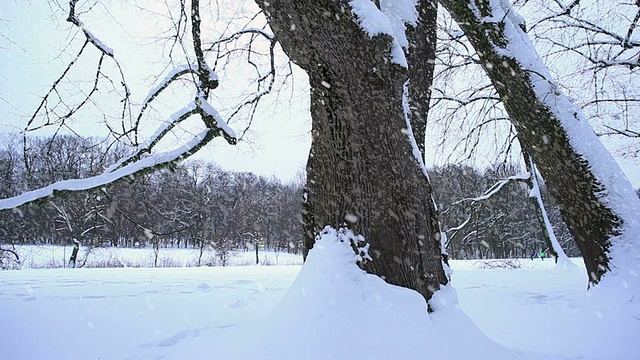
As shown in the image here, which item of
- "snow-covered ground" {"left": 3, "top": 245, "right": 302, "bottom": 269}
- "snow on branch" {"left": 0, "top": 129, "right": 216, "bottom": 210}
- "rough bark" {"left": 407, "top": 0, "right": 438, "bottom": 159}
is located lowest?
"snow-covered ground" {"left": 3, "top": 245, "right": 302, "bottom": 269}

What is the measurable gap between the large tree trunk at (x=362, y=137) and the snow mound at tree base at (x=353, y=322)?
0.40 feet

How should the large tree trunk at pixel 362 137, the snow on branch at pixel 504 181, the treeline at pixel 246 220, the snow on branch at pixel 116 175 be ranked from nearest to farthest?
the large tree trunk at pixel 362 137
the snow on branch at pixel 116 175
the snow on branch at pixel 504 181
the treeline at pixel 246 220

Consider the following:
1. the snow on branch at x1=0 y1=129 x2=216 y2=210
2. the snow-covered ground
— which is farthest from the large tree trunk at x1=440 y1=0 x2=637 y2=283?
the snow-covered ground

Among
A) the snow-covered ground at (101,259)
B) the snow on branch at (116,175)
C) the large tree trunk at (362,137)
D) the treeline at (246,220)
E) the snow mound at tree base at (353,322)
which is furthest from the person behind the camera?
the treeline at (246,220)

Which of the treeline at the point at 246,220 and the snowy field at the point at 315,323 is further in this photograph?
the treeline at the point at 246,220

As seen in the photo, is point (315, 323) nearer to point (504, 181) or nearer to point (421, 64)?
point (421, 64)

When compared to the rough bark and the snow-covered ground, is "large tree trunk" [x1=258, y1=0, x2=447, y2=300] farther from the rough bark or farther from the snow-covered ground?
the snow-covered ground

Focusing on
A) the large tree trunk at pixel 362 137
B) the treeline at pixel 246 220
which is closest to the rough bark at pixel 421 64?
the large tree trunk at pixel 362 137

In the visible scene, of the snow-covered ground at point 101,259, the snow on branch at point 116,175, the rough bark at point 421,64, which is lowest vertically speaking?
the snow-covered ground at point 101,259

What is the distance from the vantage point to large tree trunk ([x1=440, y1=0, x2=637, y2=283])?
3381 millimetres

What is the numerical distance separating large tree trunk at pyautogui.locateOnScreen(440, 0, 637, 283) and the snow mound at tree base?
214cm

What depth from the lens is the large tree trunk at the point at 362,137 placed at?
6.89 feet

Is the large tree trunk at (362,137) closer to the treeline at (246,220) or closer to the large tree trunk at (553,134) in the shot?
the large tree trunk at (553,134)

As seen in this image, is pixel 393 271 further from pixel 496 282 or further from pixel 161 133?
pixel 496 282
